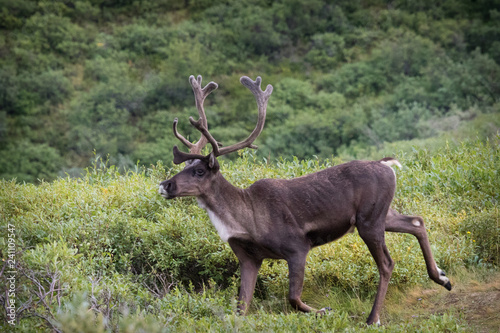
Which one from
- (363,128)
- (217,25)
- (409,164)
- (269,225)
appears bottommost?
(363,128)

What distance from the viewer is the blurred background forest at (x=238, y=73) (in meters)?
51.0

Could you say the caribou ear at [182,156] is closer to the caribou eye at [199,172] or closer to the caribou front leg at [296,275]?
the caribou eye at [199,172]

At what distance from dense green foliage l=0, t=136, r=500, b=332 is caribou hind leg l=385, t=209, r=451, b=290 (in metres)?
0.48

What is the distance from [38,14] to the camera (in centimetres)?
6481

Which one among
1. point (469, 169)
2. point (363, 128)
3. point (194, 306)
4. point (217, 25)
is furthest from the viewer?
point (217, 25)

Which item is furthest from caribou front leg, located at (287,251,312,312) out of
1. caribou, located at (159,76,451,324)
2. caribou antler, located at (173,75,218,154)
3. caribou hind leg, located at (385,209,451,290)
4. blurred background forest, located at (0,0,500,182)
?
blurred background forest, located at (0,0,500,182)

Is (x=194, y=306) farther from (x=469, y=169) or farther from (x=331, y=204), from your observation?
(x=469, y=169)

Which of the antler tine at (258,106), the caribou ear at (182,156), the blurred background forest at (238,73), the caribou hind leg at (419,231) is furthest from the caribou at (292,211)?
the blurred background forest at (238,73)

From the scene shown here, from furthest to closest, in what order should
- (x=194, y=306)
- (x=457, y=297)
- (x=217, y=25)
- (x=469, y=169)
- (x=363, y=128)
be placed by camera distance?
(x=217, y=25) < (x=363, y=128) < (x=469, y=169) < (x=457, y=297) < (x=194, y=306)

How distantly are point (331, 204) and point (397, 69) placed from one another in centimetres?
5724

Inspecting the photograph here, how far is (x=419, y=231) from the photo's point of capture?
6852mm

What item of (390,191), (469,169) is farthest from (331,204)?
(469,169)

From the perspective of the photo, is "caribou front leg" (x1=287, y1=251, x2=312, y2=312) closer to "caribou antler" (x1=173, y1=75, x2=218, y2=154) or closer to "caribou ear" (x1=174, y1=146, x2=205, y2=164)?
"caribou ear" (x1=174, y1=146, x2=205, y2=164)

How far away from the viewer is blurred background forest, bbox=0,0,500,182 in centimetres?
5100
